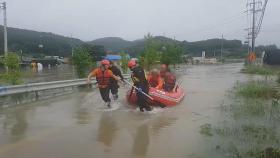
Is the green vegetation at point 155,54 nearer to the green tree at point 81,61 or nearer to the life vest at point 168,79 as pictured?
the green tree at point 81,61

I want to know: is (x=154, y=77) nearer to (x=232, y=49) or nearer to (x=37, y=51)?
(x=37, y=51)

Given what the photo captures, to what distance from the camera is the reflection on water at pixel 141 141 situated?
8.19 m

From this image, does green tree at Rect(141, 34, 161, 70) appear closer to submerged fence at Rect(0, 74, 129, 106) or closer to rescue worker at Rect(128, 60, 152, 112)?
submerged fence at Rect(0, 74, 129, 106)

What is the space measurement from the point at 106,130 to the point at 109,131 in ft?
0.53

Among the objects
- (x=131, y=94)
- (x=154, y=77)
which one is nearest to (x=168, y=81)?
(x=154, y=77)

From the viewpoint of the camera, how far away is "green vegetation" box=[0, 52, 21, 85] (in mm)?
17641

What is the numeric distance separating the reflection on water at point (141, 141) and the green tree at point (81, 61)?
1582 centimetres

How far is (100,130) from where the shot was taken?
10.3 meters

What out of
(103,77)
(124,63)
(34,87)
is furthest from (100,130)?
(124,63)

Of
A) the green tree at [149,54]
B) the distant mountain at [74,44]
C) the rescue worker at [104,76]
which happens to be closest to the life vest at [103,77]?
the rescue worker at [104,76]

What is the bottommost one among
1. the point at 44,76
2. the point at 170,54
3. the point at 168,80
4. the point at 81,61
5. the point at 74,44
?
the point at 44,76

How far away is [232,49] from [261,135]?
132 meters

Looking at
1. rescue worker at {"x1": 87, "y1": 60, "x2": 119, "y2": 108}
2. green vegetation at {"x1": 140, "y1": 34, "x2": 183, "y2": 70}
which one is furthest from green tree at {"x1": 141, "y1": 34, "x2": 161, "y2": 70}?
rescue worker at {"x1": 87, "y1": 60, "x2": 119, "y2": 108}

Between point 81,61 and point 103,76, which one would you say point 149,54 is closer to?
point 81,61
